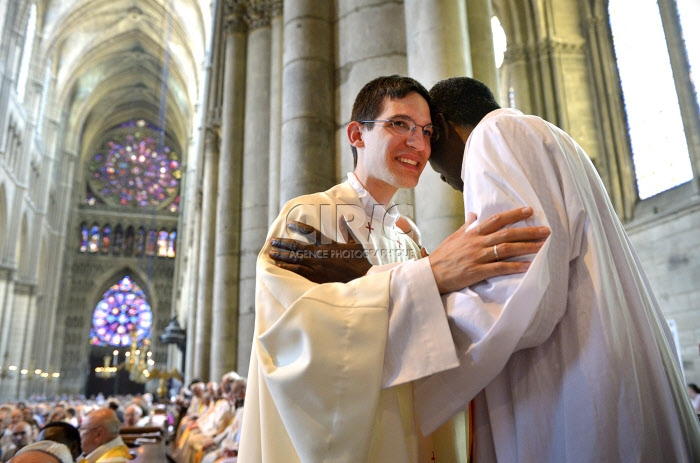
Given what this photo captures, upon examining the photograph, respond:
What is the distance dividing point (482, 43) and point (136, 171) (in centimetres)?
3467

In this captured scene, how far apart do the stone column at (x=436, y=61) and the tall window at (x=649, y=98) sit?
8111 mm

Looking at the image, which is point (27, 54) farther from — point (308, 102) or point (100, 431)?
point (100, 431)

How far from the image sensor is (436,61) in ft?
10.3

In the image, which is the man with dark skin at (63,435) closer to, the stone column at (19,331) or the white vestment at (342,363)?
the white vestment at (342,363)

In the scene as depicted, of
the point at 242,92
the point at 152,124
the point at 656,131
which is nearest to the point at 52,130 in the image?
the point at 152,124

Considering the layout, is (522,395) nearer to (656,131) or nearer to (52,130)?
(656,131)

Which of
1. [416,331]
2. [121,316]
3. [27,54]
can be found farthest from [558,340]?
[121,316]

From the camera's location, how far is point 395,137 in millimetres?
1467

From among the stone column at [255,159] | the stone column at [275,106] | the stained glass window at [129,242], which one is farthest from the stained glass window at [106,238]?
the stone column at [275,106]

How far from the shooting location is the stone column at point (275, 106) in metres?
6.76

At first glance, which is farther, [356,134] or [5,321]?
[5,321]

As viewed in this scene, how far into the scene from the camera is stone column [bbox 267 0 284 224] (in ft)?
22.2

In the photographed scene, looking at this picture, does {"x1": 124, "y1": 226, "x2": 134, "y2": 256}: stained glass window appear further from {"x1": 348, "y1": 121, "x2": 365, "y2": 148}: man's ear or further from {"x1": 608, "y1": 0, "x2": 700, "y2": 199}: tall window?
{"x1": 348, "y1": 121, "x2": 365, "y2": 148}: man's ear

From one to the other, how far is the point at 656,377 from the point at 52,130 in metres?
32.6
